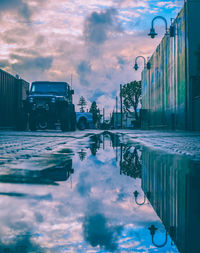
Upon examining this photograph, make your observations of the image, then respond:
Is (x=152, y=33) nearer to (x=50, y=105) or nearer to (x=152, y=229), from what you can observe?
(x=50, y=105)

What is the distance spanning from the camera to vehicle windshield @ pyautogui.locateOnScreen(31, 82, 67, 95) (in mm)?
19375

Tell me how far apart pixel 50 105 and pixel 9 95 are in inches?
363

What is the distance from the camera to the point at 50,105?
61.3ft

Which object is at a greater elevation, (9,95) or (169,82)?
(169,82)

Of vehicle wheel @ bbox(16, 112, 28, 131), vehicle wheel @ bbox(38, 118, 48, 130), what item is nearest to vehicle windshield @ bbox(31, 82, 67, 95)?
vehicle wheel @ bbox(38, 118, 48, 130)

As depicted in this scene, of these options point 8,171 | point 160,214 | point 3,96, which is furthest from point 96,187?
point 3,96

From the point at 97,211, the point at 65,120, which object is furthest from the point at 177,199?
the point at 65,120

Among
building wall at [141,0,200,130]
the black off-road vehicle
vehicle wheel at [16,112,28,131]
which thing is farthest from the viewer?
building wall at [141,0,200,130]

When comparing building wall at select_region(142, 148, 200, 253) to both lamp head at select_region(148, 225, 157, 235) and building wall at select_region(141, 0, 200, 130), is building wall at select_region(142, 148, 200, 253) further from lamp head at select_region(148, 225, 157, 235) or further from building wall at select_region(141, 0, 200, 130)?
building wall at select_region(141, 0, 200, 130)

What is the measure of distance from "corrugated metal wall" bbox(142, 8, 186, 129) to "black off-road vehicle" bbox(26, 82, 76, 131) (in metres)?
10.7

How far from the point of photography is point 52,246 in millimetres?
1321

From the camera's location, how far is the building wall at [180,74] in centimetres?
2480

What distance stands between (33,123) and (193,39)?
13172mm

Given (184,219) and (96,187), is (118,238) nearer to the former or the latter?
(184,219)
